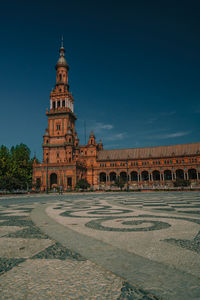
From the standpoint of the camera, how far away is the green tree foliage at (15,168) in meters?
46.1

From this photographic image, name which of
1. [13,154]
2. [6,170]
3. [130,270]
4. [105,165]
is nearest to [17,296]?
[130,270]

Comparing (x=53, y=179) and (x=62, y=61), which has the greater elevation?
(x=62, y=61)

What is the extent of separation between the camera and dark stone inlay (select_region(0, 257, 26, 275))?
3484 millimetres

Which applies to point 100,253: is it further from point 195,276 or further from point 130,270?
point 195,276

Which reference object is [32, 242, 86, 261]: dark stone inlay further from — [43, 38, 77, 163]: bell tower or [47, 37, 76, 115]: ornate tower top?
[47, 37, 76, 115]: ornate tower top

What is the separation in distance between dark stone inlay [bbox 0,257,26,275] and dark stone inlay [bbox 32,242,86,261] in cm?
30

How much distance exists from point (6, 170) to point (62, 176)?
54.0 ft

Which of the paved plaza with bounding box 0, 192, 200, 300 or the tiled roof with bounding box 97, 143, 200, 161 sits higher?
the tiled roof with bounding box 97, 143, 200, 161

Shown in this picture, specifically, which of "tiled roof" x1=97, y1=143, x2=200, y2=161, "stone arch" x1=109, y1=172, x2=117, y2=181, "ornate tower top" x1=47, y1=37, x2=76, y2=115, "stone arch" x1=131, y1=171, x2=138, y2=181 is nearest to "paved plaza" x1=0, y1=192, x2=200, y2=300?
"ornate tower top" x1=47, y1=37, x2=76, y2=115

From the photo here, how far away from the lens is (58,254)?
424 cm

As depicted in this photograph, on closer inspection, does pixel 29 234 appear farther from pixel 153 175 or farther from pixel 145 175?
pixel 145 175

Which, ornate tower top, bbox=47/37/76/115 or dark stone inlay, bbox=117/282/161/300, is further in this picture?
ornate tower top, bbox=47/37/76/115

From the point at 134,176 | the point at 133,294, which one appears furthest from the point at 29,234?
the point at 134,176

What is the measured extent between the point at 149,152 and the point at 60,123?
36.1 metres
